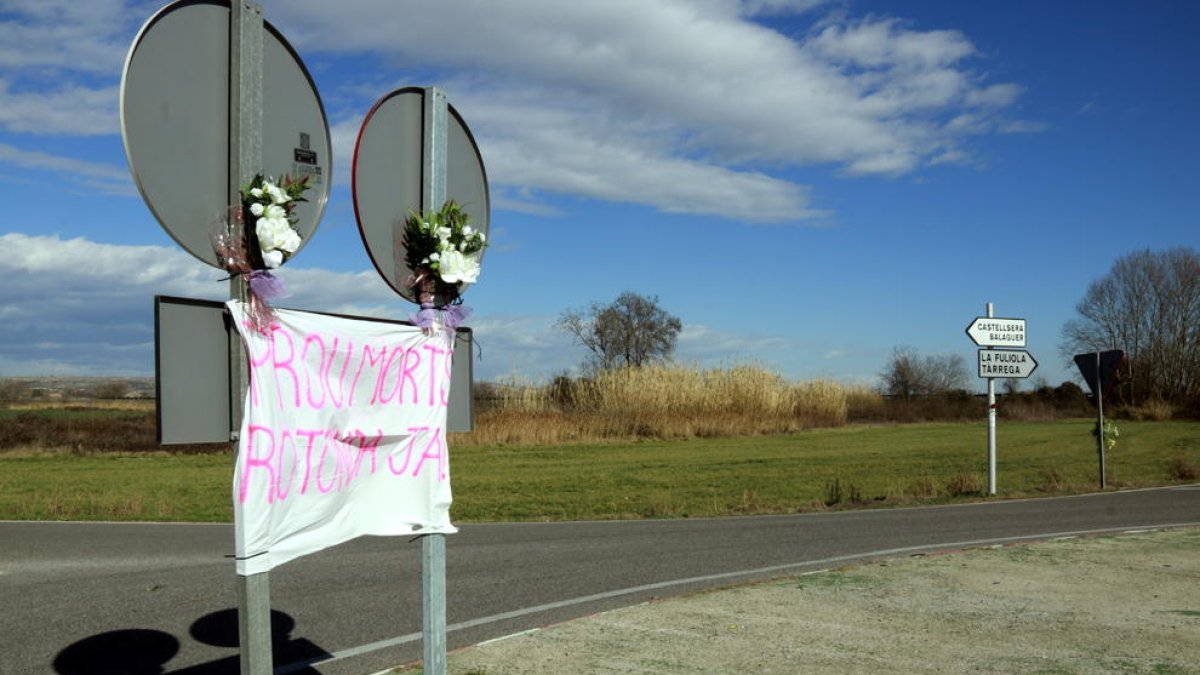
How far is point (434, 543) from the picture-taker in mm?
4812

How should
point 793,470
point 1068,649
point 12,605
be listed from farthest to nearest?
point 793,470 → point 12,605 → point 1068,649

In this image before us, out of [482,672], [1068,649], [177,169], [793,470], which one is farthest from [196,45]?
[793,470]

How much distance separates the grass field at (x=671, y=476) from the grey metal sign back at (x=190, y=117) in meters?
10.9

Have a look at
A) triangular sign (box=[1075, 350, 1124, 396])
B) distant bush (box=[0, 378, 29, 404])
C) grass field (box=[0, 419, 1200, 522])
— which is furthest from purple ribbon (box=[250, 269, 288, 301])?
distant bush (box=[0, 378, 29, 404])

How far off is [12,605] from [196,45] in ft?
19.1

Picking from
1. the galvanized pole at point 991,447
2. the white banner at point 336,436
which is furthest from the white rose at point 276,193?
the galvanized pole at point 991,447

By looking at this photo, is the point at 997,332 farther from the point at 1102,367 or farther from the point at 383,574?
the point at 383,574

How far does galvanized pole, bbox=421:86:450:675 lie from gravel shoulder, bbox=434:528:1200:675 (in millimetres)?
816

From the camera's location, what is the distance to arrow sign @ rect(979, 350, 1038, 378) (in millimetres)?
17266

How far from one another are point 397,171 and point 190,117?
1.10 m

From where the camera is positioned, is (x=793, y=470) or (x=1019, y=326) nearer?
(x=1019, y=326)

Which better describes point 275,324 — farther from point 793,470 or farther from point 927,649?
point 793,470

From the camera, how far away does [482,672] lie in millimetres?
5406

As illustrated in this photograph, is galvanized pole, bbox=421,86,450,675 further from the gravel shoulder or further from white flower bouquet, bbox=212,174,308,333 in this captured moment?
white flower bouquet, bbox=212,174,308,333
